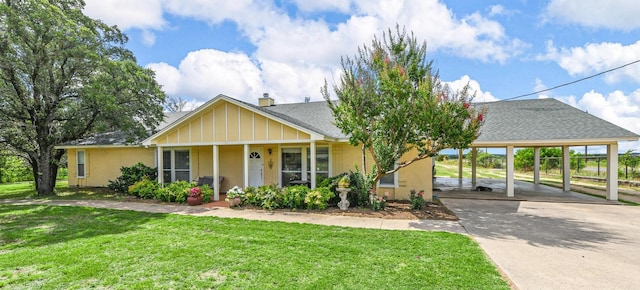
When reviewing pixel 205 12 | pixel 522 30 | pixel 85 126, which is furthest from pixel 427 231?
pixel 85 126

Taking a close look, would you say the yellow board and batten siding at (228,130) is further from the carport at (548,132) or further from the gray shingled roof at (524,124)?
the carport at (548,132)

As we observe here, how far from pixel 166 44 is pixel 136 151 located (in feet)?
18.8

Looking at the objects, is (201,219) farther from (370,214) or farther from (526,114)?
(526,114)

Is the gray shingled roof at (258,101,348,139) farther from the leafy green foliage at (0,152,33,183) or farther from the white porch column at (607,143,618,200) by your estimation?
the leafy green foliage at (0,152,33,183)

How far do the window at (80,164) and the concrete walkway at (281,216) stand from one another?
5.26m

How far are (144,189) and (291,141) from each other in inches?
246

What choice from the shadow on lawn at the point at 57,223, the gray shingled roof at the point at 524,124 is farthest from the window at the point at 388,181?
the shadow on lawn at the point at 57,223

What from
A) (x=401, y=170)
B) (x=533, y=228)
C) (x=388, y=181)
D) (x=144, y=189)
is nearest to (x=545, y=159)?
(x=401, y=170)

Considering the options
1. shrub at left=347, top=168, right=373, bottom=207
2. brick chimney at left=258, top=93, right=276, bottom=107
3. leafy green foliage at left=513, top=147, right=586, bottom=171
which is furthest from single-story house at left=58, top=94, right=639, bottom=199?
leafy green foliage at left=513, top=147, right=586, bottom=171

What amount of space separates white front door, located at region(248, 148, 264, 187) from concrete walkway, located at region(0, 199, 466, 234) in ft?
10.0

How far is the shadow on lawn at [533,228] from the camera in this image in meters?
5.66

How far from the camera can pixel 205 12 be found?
35.6 feet

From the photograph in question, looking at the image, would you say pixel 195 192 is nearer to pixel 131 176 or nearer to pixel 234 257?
pixel 131 176

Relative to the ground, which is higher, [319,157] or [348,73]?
[348,73]
